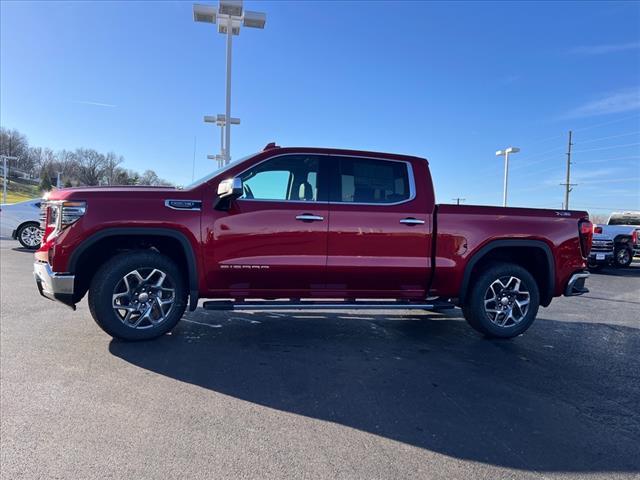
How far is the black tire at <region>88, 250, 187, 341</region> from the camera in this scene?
430 cm

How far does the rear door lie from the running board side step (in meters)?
0.14

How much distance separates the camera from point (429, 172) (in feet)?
16.9

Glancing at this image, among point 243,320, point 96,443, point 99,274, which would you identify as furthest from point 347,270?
point 96,443

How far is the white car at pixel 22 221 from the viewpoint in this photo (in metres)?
13.0

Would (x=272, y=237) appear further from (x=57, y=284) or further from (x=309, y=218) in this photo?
(x=57, y=284)

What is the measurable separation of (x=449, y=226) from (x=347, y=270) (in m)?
1.27

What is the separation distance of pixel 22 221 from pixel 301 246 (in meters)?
12.1

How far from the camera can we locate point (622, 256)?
15.5 metres

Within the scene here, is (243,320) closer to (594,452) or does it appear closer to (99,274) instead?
(99,274)

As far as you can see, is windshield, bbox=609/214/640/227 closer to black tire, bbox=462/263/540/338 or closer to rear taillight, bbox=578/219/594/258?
rear taillight, bbox=578/219/594/258

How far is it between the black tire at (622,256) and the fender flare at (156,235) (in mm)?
15852

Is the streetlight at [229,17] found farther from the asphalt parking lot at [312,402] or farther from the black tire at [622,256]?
the black tire at [622,256]

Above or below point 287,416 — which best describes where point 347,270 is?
above

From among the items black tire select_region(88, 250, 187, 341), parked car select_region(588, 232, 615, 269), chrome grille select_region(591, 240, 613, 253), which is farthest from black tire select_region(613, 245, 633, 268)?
black tire select_region(88, 250, 187, 341)
